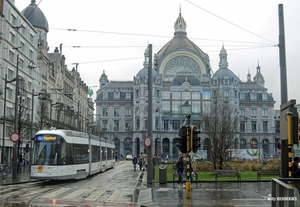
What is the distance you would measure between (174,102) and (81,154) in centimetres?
9127

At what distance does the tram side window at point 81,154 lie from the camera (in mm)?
29594

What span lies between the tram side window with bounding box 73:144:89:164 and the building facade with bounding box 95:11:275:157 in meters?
83.0

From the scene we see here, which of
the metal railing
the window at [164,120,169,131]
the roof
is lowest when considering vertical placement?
the metal railing

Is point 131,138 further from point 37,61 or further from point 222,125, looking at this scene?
point 222,125

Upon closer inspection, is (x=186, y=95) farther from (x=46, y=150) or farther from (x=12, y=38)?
(x=46, y=150)

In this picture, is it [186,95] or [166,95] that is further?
[166,95]

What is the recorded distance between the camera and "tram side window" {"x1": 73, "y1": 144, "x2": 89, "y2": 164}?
2959cm

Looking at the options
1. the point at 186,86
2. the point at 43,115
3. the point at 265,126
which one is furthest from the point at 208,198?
the point at 265,126

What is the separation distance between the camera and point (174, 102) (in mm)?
121438

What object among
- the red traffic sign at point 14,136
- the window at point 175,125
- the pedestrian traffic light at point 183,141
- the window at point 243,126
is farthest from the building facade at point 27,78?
the window at point 243,126

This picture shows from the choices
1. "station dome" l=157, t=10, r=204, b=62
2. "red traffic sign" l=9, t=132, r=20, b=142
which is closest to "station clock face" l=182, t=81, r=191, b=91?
"station dome" l=157, t=10, r=204, b=62

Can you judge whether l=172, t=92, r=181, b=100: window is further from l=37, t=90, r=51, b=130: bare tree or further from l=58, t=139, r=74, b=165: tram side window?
l=58, t=139, r=74, b=165: tram side window

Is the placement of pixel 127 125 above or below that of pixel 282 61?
above

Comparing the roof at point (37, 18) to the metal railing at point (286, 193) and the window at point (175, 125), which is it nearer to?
the window at point (175, 125)
